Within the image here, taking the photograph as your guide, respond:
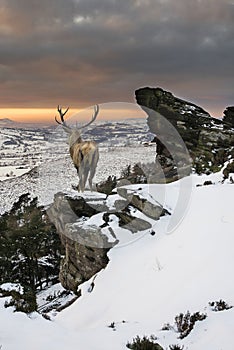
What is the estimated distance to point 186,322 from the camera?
19.4 ft

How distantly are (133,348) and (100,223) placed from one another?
7781 mm

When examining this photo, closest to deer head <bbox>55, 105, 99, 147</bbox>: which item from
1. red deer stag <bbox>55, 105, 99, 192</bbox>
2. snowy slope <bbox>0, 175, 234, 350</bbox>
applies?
red deer stag <bbox>55, 105, 99, 192</bbox>

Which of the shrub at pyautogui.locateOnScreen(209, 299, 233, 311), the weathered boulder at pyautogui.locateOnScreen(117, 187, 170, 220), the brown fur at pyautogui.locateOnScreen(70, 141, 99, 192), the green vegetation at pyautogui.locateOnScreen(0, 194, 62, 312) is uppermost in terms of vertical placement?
the brown fur at pyautogui.locateOnScreen(70, 141, 99, 192)

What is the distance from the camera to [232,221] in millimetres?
9961

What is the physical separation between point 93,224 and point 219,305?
7214mm

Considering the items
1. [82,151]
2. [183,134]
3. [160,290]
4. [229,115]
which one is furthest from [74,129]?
[229,115]

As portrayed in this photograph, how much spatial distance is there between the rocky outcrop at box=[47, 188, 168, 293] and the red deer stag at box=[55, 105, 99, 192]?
3.65 feet

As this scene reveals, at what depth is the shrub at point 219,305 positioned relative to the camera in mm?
6207

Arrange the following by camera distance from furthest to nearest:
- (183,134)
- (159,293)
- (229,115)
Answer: (229,115) < (183,134) < (159,293)

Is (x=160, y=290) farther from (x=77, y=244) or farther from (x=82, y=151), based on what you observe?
(x=82, y=151)

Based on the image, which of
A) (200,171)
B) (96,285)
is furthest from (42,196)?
(96,285)

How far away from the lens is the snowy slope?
17.9ft

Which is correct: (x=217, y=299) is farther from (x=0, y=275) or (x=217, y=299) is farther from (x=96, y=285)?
(x=0, y=275)

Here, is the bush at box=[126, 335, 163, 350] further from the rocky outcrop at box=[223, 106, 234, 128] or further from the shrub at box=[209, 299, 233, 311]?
the rocky outcrop at box=[223, 106, 234, 128]
